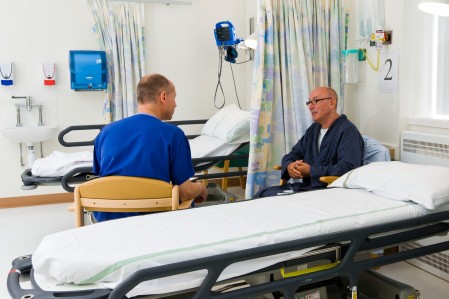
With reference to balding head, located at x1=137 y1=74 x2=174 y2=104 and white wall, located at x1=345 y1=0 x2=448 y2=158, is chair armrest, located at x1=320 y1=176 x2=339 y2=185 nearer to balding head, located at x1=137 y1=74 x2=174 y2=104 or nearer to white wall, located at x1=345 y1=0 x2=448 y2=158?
white wall, located at x1=345 y1=0 x2=448 y2=158

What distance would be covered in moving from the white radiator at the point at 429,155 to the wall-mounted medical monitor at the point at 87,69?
10.5 ft

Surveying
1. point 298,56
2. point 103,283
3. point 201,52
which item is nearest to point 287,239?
point 103,283

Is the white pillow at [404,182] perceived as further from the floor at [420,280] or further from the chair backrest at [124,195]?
the chair backrest at [124,195]

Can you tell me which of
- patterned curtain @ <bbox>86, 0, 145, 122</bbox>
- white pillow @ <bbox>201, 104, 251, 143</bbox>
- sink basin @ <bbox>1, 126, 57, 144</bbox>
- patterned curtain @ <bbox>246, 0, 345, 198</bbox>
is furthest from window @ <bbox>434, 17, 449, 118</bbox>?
sink basin @ <bbox>1, 126, 57, 144</bbox>

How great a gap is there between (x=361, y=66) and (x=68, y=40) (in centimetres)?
325

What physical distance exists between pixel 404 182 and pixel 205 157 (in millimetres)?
1827

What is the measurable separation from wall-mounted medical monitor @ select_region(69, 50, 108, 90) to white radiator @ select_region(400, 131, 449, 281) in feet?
10.5

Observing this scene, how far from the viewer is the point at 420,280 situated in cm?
290

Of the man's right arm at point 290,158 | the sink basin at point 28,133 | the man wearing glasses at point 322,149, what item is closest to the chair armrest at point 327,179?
the man wearing glasses at point 322,149

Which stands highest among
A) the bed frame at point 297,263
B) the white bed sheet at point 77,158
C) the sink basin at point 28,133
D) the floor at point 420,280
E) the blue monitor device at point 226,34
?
the blue monitor device at point 226,34

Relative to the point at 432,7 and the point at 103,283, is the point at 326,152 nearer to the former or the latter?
the point at 432,7

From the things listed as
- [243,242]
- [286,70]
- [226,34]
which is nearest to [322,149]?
[286,70]

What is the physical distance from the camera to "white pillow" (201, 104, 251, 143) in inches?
151

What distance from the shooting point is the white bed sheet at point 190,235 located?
4.91 ft
